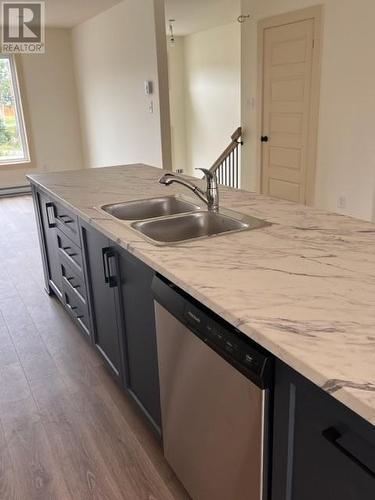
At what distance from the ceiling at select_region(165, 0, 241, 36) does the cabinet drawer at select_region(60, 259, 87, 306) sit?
3.94 meters

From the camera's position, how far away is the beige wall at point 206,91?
745cm

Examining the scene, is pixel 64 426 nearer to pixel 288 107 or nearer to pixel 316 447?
pixel 316 447

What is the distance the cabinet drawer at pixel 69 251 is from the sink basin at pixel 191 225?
58 cm

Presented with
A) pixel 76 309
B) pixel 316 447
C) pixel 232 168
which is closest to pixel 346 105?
pixel 232 168

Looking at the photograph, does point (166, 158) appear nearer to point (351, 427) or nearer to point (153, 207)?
point (153, 207)

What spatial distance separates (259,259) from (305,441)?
1.96ft

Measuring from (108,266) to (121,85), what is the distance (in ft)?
14.3

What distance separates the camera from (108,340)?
84.7 inches

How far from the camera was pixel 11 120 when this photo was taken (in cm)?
719

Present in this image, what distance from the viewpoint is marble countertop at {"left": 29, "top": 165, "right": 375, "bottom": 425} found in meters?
0.85

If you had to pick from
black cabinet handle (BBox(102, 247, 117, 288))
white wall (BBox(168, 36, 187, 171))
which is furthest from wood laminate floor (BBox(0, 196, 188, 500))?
white wall (BBox(168, 36, 187, 171))

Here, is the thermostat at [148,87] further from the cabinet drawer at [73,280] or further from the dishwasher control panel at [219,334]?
the dishwasher control panel at [219,334]

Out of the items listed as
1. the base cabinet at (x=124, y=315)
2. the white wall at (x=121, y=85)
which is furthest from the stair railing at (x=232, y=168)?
the base cabinet at (x=124, y=315)

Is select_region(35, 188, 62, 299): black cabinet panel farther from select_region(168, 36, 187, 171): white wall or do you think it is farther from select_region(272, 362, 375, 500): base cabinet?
select_region(168, 36, 187, 171): white wall
